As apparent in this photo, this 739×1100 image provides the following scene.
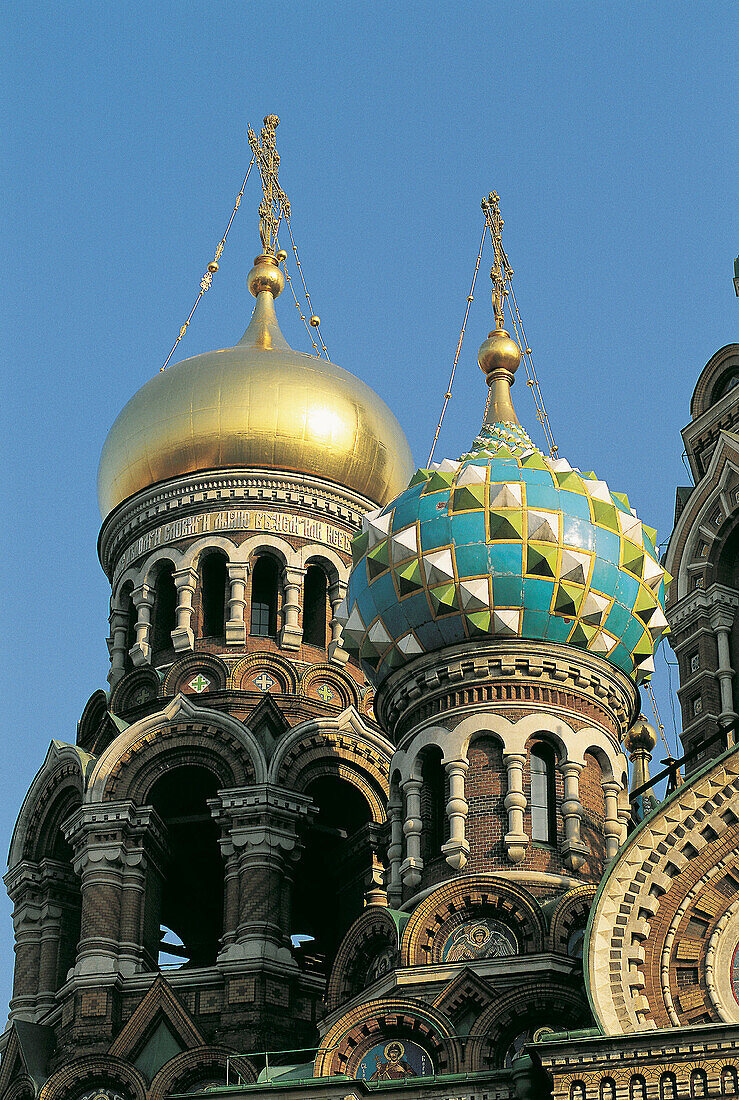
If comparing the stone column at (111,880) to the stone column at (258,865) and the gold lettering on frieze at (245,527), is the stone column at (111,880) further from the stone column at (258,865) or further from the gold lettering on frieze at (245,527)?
the gold lettering on frieze at (245,527)

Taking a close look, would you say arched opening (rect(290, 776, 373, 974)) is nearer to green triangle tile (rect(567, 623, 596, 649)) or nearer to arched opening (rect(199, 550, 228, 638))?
arched opening (rect(199, 550, 228, 638))

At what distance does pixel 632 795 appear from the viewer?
25547 millimetres

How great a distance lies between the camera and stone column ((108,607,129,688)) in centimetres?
2841

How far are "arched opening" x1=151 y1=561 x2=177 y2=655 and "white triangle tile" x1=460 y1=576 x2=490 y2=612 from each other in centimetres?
603

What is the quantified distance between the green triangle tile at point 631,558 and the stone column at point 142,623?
21.1ft

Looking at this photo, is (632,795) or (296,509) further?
(296,509)

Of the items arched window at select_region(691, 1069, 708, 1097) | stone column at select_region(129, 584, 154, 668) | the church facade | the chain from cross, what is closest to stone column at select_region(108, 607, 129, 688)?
the church facade

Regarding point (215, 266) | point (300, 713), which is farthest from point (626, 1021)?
point (215, 266)

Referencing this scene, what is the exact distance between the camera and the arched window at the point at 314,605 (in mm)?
28234

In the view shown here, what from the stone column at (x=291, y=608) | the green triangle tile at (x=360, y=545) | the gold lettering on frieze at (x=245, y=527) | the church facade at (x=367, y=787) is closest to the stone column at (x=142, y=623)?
the church facade at (x=367, y=787)

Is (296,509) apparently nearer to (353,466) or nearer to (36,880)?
(353,466)

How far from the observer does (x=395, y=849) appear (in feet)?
75.4

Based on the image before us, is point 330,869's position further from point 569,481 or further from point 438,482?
point 569,481

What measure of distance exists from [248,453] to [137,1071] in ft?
24.9
